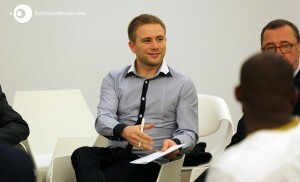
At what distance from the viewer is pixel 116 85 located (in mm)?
Answer: 3668

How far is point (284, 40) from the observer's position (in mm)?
3328

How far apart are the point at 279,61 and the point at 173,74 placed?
2.16 meters

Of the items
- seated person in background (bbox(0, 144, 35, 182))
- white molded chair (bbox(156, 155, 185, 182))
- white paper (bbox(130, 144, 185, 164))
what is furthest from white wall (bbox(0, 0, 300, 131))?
seated person in background (bbox(0, 144, 35, 182))

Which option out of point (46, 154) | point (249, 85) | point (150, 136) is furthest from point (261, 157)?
point (46, 154)

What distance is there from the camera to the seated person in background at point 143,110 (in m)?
3.33

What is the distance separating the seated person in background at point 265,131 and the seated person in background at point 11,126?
1.87m

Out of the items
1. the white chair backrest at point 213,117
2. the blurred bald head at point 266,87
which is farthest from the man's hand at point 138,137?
the blurred bald head at point 266,87

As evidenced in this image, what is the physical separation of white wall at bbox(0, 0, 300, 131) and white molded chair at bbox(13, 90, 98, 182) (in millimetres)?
984

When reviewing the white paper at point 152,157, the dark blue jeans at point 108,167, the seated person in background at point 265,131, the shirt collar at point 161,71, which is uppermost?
the seated person in background at point 265,131

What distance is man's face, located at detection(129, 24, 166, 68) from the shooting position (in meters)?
3.60

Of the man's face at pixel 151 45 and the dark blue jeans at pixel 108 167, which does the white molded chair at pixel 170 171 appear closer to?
the dark blue jeans at pixel 108 167

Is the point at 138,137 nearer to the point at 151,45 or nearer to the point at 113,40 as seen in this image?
the point at 151,45

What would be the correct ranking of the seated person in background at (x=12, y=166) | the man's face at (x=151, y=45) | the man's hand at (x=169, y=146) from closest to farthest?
the seated person in background at (x=12, y=166) < the man's hand at (x=169, y=146) < the man's face at (x=151, y=45)

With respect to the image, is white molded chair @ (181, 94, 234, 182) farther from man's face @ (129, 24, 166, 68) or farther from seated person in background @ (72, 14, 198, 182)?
man's face @ (129, 24, 166, 68)
